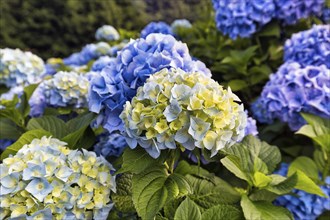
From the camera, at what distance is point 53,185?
1.36m

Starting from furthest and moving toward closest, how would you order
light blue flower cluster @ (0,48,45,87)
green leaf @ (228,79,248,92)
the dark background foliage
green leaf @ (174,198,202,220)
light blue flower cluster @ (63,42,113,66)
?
the dark background foliage < light blue flower cluster @ (63,42,113,66) < light blue flower cluster @ (0,48,45,87) < green leaf @ (228,79,248,92) < green leaf @ (174,198,202,220)

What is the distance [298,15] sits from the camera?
256 cm

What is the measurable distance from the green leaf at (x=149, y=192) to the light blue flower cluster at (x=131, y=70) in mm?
182

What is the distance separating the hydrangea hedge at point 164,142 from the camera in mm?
1213

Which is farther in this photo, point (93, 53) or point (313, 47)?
point (93, 53)

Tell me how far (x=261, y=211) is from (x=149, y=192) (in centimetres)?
40

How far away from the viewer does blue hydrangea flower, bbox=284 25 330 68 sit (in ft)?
7.24

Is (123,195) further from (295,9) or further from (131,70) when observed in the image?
(295,9)

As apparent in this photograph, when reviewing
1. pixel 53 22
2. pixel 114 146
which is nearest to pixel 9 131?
pixel 114 146

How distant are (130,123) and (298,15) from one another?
5.43ft

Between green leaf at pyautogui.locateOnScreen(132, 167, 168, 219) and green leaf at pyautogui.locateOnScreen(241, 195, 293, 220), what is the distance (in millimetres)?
286

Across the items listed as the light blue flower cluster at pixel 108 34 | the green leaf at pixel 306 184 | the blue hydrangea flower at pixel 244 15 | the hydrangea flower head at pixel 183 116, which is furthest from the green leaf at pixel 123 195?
the light blue flower cluster at pixel 108 34

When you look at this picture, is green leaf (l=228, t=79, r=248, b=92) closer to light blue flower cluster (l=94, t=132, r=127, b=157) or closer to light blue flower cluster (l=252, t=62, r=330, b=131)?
light blue flower cluster (l=252, t=62, r=330, b=131)

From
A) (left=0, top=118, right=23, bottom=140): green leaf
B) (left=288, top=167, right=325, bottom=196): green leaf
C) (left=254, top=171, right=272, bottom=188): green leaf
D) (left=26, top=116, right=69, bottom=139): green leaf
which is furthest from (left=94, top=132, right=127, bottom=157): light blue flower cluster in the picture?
(left=288, top=167, right=325, bottom=196): green leaf
